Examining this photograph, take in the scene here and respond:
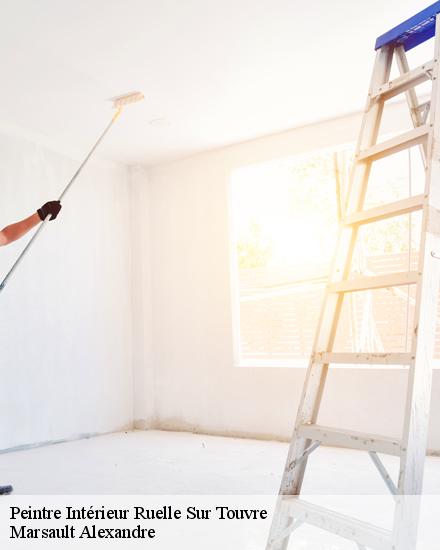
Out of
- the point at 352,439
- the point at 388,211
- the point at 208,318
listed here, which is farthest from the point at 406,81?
the point at 208,318

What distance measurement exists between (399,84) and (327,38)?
1642mm

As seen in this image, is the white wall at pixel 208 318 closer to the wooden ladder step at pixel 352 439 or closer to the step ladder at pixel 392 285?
the step ladder at pixel 392 285

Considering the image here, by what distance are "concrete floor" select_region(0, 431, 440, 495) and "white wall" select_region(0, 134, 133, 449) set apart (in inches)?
13.4

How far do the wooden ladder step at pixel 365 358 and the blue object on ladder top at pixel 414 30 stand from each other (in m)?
1.05

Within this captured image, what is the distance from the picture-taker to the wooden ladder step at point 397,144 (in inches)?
59.9

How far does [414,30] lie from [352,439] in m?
1.29

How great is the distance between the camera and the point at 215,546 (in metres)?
2.04

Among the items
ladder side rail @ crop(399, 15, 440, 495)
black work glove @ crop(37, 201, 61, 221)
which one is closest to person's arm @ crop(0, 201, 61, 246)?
black work glove @ crop(37, 201, 61, 221)

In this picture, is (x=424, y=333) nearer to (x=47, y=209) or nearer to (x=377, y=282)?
(x=377, y=282)

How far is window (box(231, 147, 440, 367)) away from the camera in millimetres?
4332

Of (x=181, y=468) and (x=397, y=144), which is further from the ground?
(x=397, y=144)

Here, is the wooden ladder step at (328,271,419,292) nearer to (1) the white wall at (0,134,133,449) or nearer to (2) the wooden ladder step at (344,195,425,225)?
(2) the wooden ladder step at (344,195,425,225)

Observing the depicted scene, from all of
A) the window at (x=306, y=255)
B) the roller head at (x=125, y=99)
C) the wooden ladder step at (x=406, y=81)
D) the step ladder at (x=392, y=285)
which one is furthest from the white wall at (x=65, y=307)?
the wooden ladder step at (x=406, y=81)

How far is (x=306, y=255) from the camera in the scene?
5031 millimetres
